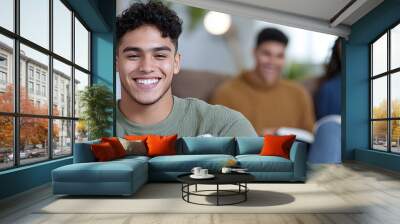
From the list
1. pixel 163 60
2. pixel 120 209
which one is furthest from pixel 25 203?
pixel 163 60

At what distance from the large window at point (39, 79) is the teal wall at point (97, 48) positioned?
0.17 meters

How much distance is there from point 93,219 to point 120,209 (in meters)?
0.46

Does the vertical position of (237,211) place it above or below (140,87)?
below

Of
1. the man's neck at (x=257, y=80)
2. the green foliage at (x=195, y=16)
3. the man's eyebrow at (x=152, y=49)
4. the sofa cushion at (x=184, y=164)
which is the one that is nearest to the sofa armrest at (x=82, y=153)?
the sofa cushion at (x=184, y=164)

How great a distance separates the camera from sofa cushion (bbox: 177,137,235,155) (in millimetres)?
6875

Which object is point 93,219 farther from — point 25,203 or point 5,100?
point 5,100

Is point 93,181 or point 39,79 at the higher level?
point 39,79

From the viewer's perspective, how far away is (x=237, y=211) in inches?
164

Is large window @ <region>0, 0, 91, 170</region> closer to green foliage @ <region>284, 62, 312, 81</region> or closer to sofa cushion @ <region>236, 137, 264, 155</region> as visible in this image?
sofa cushion @ <region>236, 137, 264, 155</region>

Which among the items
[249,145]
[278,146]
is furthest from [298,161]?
[249,145]

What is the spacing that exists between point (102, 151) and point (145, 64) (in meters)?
3.14

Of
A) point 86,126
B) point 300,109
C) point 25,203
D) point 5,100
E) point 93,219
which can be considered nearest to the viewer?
point 93,219

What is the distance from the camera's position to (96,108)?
7.76 m

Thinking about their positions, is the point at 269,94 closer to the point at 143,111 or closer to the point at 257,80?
the point at 257,80
